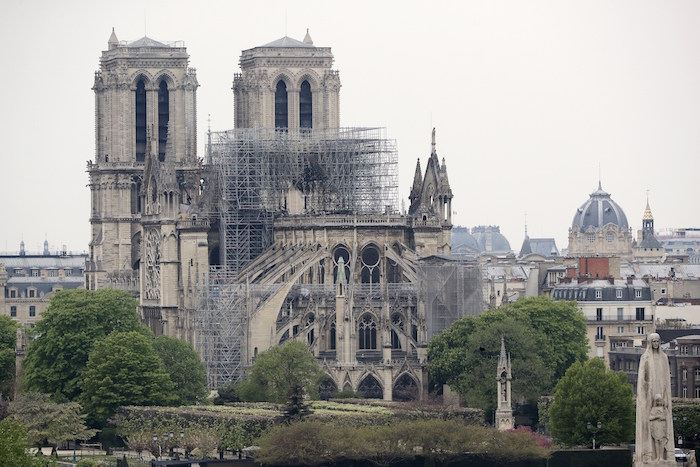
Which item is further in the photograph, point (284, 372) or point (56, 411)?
point (284, 372)

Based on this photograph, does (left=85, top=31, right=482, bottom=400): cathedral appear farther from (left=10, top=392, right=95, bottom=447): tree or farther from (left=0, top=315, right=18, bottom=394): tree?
(left=10, top=392, right=95, bottom=447): tree

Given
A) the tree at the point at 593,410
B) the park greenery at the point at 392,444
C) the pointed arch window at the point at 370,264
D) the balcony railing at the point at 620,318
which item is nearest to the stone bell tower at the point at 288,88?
the pointed arch window at the point at 370,264

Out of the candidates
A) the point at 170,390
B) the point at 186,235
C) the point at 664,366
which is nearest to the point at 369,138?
the point at 186,235

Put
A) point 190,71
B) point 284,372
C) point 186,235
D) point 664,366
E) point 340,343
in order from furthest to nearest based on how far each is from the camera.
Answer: point 190,71, point 186,235, point 340,343, point 284,372, point 664,366

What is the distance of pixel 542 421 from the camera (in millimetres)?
127562

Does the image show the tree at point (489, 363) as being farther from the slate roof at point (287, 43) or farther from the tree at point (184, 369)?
the slate roof at point (287, 43)

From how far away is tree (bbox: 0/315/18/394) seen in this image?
146 metres

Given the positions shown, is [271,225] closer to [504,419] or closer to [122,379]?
[122,379]

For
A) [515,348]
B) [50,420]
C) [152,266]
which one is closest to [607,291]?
[515,348]

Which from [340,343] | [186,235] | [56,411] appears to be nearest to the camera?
[56,411]

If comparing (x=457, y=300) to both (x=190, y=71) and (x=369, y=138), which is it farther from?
(x=190, y=71)

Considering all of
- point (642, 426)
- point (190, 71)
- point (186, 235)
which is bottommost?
point (642, 426)

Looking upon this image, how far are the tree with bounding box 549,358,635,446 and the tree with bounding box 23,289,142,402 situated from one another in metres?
29.4

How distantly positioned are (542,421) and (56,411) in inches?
973
